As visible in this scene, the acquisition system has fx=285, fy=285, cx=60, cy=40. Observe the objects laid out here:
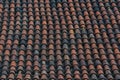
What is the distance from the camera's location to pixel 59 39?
7.59 meters

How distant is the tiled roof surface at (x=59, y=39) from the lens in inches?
272

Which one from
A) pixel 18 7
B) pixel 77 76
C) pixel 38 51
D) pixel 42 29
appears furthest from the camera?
pixel 18 7

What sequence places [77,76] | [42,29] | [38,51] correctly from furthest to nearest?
[42,29] → [38,51] → [77,76]

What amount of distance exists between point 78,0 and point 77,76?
116 inches

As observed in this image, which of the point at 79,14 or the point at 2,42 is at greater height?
the point at 79,14

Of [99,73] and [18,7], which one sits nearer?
[99,73]

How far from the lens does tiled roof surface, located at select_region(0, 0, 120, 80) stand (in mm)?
6906

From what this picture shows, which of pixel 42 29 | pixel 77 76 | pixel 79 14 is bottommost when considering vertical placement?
pixel 77 76

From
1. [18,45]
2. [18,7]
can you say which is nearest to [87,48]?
[18,45]

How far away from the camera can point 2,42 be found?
744 centimetres

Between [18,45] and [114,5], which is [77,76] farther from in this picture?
[114,5]

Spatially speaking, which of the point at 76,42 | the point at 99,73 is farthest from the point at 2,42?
the point at 99,73

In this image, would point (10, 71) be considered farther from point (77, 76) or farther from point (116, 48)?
point (116, 48)

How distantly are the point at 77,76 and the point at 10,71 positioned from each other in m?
1.61
